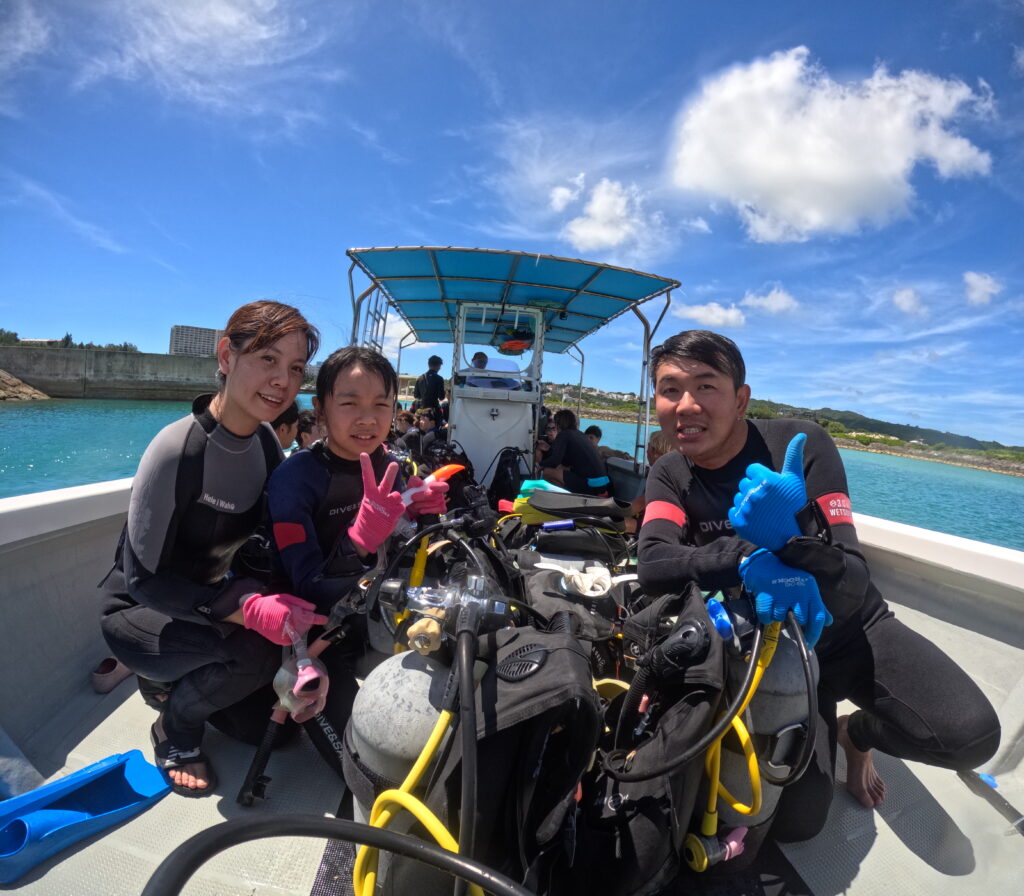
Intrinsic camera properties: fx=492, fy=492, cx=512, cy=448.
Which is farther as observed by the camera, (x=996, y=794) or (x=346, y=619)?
(x=996, y=794)

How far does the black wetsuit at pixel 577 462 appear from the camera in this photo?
15.3 ft

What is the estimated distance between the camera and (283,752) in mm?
1680

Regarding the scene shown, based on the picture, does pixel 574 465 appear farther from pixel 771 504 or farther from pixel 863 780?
pixel 771 504

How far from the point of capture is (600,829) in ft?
3.49

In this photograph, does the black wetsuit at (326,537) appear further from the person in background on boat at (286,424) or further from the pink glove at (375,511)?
the person in background on boat at (286,424)

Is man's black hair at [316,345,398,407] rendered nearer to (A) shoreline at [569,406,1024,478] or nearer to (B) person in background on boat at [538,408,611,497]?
(B) person in background on boat at [538,408,611,497]

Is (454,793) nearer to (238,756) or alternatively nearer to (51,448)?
(238,756)

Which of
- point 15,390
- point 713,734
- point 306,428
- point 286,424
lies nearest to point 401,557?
point 713,734

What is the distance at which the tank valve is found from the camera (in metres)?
1.10

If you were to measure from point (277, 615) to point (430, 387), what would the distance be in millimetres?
6246

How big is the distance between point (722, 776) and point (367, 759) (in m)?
0.79

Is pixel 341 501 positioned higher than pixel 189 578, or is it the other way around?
pixel 341 501

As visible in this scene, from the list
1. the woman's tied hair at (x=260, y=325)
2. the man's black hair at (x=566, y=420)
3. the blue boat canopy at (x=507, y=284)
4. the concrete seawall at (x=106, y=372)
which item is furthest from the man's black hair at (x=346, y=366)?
the concrete seawall at (x=106, y=372)

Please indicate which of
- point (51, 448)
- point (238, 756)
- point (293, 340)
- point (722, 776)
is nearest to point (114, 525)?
point (238, 756)
